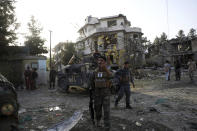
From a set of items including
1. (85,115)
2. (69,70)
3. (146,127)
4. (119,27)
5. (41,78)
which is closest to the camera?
(146,127)

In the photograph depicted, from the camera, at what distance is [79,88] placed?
798cm

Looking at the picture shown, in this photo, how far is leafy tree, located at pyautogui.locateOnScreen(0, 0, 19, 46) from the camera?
11.1 meters

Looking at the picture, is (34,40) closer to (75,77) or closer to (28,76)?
(28,76)

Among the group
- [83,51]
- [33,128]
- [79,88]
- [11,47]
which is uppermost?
[83,51]

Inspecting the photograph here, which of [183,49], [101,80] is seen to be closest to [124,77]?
[101,80]

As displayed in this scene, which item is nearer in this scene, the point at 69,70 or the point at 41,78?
the point at 69,70

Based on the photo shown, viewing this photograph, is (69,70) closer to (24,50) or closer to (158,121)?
(158,121)

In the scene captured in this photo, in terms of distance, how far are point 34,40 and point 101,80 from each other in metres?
21.6

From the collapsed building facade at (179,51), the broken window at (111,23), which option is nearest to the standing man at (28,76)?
the broken window at (111,23)

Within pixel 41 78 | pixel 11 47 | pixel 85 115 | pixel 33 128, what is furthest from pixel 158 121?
pixel 41 78

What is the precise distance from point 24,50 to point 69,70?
8823 millimetres

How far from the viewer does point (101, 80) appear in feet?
12.0

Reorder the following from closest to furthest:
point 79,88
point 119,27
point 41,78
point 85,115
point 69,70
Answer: point 85,115
point 79,88
point 69,70
point 41,78
point 119,27

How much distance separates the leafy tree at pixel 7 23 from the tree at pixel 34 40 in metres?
9.74
